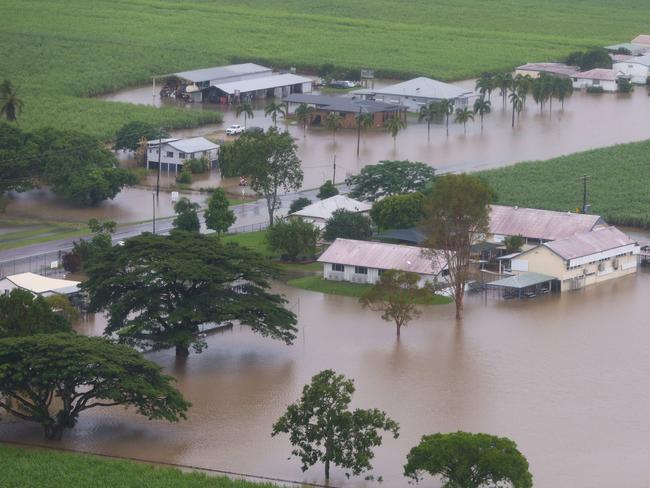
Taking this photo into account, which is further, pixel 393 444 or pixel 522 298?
pixel 522 298

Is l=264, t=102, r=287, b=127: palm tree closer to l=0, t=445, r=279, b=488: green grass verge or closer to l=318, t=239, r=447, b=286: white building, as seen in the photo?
l=318, t=239, r=447, b=286: white building

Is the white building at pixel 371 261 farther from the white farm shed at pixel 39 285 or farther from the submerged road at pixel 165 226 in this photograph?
the white farm shed at pixel 39 285

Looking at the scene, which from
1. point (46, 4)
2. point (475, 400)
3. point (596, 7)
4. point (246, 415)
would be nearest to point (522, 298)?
point (475, 400)

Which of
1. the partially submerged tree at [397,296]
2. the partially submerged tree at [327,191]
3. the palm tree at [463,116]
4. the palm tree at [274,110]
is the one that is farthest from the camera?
the palm tree at [463,116]

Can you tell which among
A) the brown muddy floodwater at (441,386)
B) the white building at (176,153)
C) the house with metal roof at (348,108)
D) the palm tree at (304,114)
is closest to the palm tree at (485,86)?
the house with metal roof at (348,108)

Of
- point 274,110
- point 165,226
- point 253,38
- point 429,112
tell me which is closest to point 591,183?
point 429,112

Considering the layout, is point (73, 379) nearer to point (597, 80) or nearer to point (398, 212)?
point (398, 212)

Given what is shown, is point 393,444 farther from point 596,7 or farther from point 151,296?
point 596,7
